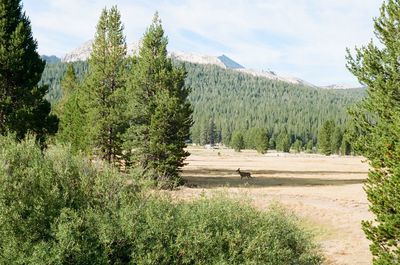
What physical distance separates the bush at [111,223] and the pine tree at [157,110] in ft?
69.7

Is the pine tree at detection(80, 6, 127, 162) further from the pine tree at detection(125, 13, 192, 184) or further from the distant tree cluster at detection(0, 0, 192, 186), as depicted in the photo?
the pine tree at detection(125, 13, 192, 184)

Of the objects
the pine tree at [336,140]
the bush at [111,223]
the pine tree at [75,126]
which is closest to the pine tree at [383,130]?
the bush at [111,223]

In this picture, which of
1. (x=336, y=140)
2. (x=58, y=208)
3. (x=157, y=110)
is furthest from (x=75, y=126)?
(x=336, y=140)

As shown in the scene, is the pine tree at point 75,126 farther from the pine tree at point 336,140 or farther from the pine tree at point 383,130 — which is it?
the pine tree at point 336,140

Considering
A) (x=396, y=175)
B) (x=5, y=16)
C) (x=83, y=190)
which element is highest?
(x=5, y=16)

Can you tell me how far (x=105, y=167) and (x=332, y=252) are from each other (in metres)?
13.5

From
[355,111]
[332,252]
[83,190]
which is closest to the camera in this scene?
[83,190]

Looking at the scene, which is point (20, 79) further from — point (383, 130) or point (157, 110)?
point (383, 130)

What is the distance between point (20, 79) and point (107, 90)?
12514 millimetres

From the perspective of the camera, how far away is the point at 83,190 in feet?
53.8

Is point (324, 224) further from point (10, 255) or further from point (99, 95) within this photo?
point (99, 95)

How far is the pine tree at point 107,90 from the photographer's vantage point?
42969 mm

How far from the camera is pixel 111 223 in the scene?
15.2 m

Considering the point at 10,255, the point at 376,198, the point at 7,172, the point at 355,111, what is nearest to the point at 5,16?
the point at 7,172
